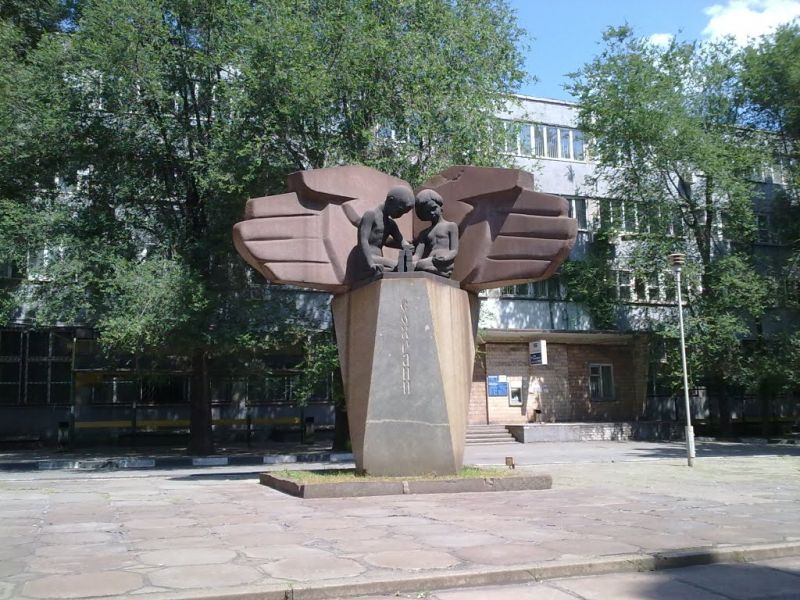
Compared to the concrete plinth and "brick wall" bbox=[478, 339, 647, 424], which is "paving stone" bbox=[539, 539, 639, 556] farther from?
"brick wall" bbox=[478, 339, 647, 424]

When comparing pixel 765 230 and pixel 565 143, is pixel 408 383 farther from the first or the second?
pixel 765 230

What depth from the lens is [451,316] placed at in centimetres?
1091

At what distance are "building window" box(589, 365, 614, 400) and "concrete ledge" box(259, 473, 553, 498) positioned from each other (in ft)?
71.9

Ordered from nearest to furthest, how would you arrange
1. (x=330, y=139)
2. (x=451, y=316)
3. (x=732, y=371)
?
(x=451, y=316) < (x=330, y=139) < (x=732, y=371)

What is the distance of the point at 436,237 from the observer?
11.2 meters

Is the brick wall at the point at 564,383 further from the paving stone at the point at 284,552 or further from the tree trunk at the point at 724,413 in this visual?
the paving stone at the point at 284,552

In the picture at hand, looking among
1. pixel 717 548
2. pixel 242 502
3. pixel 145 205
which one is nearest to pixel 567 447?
pixel 145 205

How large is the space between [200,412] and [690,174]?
63.9 feet

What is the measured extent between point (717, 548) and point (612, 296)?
24.9 m

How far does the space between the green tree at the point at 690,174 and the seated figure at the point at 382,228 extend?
58.1 feet

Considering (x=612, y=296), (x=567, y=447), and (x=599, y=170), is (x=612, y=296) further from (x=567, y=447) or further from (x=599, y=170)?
(x=567, y=447)

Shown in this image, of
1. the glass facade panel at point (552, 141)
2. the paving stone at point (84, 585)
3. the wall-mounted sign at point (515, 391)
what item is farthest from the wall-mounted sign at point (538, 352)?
the paving stone at point (84, 585)

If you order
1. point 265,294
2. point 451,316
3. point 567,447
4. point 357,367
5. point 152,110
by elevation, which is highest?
point 152,110

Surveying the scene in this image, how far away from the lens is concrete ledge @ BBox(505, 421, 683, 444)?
26.7 metres
